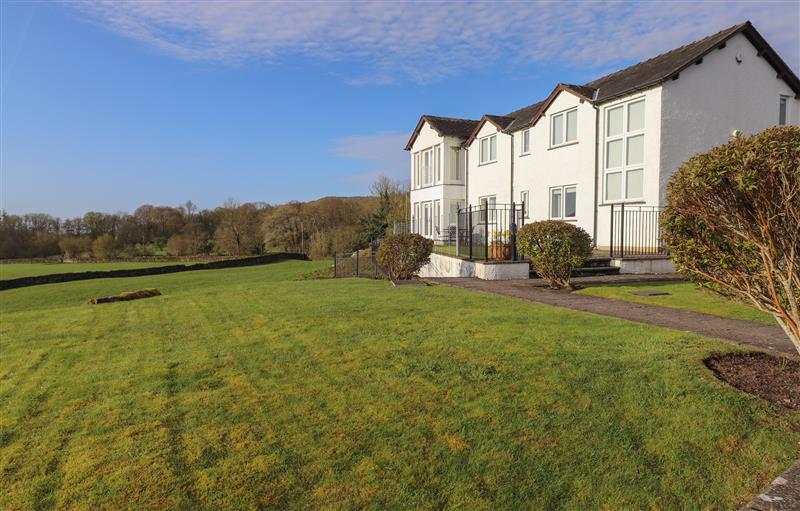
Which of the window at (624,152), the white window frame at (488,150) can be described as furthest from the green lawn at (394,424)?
the white window frame at (488,150)

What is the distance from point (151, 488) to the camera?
3.24 meters

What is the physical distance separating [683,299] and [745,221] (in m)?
6.56

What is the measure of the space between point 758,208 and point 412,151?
112 feet

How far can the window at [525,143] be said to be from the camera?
87.8 feet

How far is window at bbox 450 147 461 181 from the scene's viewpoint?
109 feet

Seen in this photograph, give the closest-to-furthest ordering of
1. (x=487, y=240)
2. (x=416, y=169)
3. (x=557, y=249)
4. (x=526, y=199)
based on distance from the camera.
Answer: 1. (x=557, y=249)
2. (x=487, y=240)
3. (x=526, y=199)
4. (x=416, y=169)

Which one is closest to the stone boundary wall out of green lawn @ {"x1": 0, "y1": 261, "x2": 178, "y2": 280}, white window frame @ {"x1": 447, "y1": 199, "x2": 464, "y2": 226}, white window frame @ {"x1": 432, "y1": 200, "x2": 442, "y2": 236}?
green lawn @ {"x1": 0, "y1": 261, "x2": 178, "y2": 280}

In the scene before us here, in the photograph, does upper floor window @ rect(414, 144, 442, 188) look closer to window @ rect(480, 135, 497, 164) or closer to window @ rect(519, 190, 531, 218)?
window @ rect(480, 135, 497, 164)

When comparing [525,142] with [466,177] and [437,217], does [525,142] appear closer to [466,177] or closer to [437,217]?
[466,177]

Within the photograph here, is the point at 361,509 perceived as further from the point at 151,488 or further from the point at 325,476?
the point at 151,488

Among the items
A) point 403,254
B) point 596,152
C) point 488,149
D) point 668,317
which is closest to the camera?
point 668,317

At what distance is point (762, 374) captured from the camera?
507 centimetres

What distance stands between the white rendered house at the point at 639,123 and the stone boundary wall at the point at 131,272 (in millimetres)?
30088

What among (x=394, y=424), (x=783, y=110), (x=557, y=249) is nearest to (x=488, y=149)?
(x=783, y=110)
